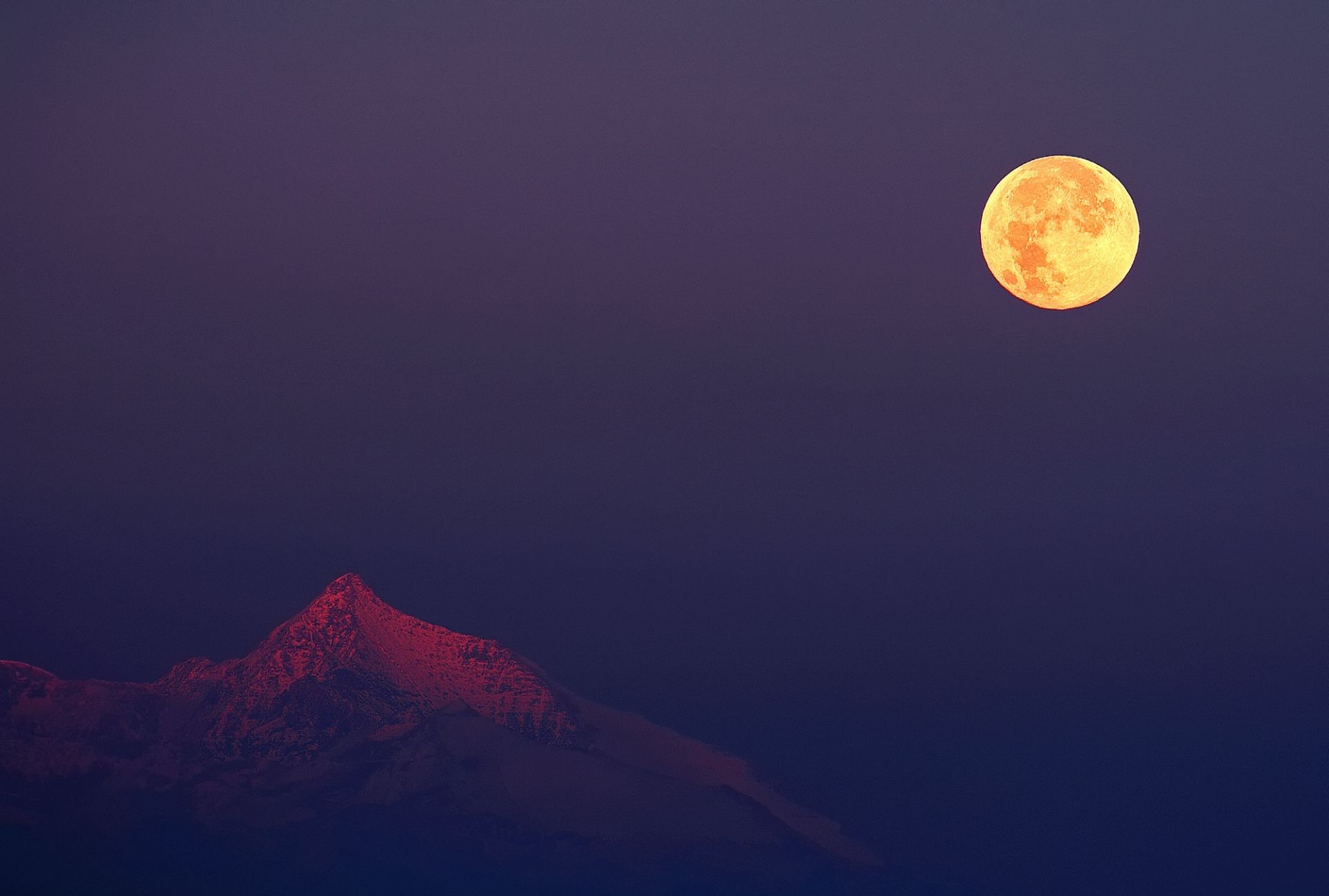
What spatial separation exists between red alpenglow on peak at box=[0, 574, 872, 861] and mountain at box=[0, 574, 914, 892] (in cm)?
14

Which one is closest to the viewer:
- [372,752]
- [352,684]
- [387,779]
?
[387,779]

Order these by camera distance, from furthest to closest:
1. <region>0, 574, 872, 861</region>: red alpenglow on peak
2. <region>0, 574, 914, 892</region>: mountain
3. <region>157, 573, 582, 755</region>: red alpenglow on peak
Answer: <region>157, 573, 582, 755</region>: red alpenglow on peak → <region>0, 574, 872, 861</region>: red alpenglow on peak → <region>0, 574, 914, 892</region>: mountain

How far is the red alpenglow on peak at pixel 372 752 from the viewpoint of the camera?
70.5m

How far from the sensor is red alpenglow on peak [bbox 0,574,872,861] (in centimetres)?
7050

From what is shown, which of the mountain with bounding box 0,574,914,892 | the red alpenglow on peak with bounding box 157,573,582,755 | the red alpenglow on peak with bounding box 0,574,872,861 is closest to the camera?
the mountain with bounding box 0,574,914,892

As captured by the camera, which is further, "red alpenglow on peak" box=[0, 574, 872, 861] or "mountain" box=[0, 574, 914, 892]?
"red alpenglow on peak" box=[0, 574, 872, 861]

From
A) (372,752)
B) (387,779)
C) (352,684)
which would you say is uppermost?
(352,684)

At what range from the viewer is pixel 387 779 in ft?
246

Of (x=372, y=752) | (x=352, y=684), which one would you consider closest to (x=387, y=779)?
(x=372, y=752)

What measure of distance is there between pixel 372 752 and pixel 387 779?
4.16 meters

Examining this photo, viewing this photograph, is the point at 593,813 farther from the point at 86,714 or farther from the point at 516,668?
the point at 86,714

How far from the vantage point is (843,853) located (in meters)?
63.2

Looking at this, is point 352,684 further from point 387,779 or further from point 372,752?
point 387,779

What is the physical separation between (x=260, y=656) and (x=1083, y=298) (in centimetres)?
8063
